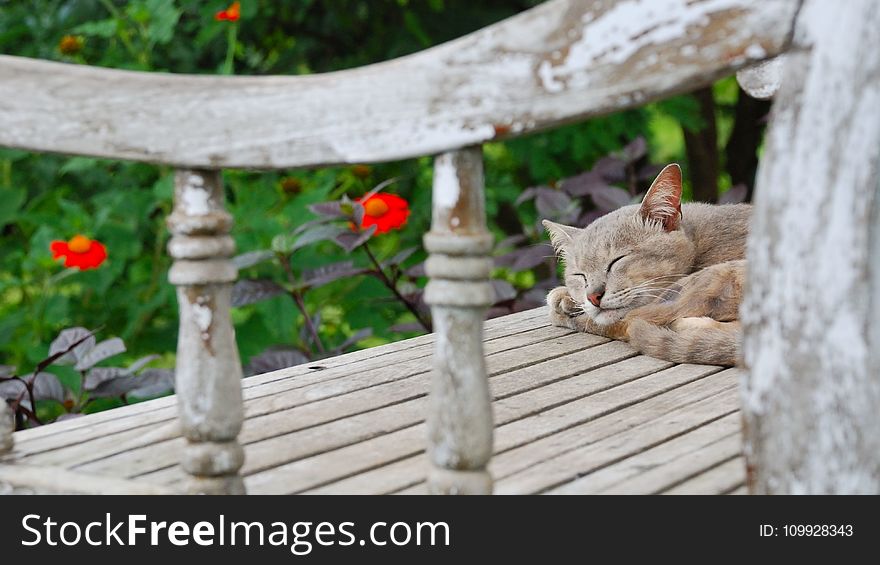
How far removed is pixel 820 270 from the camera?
150 centimetres

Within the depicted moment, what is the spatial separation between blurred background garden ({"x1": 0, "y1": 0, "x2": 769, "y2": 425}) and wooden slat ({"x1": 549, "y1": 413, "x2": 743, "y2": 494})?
58.3 inches

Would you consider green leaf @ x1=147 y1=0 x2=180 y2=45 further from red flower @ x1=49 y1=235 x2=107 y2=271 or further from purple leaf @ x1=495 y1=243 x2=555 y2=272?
purple leaf @ x1=495 y1=243 x2=555 y2=272

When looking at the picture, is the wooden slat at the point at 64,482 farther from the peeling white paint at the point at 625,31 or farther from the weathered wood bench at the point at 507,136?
the peeling white paint at the point at 625,31

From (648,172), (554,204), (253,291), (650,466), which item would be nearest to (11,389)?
(253,291)

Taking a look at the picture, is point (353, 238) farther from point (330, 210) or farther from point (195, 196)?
point (195, 196)

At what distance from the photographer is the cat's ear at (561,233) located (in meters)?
3.18

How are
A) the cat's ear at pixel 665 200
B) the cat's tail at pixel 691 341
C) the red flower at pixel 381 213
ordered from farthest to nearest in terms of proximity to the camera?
the red flower at pixel 381 213 → the cat's ear at pixel 665 200 → the cat's tail at pixel 691 341

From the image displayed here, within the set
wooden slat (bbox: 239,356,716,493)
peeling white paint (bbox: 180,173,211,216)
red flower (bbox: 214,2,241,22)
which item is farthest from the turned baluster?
red flower (bbox: 214,2,241,22)

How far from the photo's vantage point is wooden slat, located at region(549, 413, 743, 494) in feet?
6.39

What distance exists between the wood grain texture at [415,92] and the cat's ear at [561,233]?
163 cm

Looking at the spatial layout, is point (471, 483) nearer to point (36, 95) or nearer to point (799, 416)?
point (799, 416)

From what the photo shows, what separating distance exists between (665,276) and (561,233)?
0.36 metres

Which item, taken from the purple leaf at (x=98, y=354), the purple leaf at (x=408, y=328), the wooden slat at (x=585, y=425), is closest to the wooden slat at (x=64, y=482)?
the wooden slat at (x=585, y=425)
